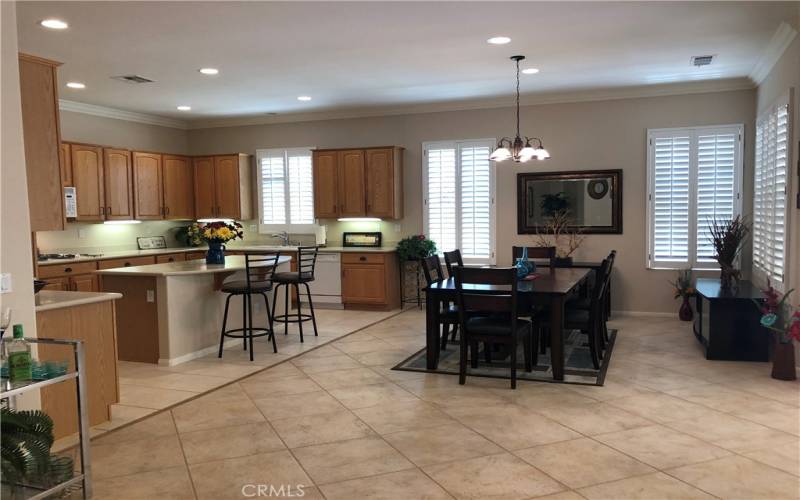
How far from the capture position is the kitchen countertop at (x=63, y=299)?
358 centimetres

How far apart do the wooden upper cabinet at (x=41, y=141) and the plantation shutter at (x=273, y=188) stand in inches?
217

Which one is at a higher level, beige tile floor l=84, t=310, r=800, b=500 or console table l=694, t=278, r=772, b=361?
console table l=694, t=278, r=772, b=361

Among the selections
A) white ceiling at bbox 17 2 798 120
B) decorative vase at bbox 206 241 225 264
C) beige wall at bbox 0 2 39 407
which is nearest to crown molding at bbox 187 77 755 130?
white ceiling at bbox 17 2 798 120

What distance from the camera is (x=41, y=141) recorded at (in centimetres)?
359

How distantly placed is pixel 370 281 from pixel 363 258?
0.32 meters

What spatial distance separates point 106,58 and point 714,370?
5.95 m

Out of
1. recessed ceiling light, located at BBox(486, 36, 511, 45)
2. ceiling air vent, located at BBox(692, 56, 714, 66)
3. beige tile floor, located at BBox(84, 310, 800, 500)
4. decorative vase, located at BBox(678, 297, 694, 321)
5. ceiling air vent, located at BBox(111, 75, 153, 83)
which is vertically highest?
ceiling air vent, located at BBox(111, 75, 153, 83)

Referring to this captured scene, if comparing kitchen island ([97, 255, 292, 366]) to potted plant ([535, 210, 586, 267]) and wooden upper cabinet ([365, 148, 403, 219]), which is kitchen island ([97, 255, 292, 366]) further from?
potted plant ([535, 210, 586, 267])

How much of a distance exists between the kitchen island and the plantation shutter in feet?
11.1

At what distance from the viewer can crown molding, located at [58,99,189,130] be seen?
7743 mm

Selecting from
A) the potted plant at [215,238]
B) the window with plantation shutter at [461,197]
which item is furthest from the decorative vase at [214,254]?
the window with plantation shutter at [461,197]

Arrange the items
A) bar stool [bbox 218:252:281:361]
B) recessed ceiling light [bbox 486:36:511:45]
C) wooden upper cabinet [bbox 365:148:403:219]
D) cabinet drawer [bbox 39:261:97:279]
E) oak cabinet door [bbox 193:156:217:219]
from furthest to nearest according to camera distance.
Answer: oak cabinet door [bbox 193:156:217:219], wooden upper cabinet [bbox 365:148:403:219], cabinet drawer [bbox 39:261:97:279], bar stool [bbox 218:252:281:361], recessed ceiling light [bbox 486:36:511:45]

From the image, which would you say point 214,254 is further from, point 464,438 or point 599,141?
point 599,141

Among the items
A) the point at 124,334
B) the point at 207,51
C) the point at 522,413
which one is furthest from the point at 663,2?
the point at 124,334
